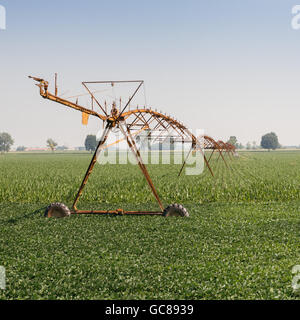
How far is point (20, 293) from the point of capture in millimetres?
5930

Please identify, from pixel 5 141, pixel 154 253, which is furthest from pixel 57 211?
pixel 5 141

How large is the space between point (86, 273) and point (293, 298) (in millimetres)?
4635

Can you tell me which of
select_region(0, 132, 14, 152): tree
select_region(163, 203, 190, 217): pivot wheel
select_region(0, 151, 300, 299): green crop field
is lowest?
select_region(0, 151, 300, 299): green crop field

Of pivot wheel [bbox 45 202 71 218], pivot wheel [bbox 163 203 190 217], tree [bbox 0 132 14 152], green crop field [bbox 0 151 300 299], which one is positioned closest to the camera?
green crop field [bbox 0 151 300 299]

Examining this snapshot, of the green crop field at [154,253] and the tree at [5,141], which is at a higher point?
the tree at [5,141]

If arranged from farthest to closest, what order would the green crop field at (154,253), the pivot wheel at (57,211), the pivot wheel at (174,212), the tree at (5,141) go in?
1. the tree at (5,141)
2. the pivot wheel at (57,211)
3. the pivot wheel at (174,212)
4. the green crop field at (154,253)

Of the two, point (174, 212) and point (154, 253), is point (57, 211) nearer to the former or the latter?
point (174, 212)

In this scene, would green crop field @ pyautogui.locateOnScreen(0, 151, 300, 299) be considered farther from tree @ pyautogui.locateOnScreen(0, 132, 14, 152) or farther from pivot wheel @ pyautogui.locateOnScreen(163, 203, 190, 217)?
tree @ pyautogui.locateOnScreen(0, 132, 14, 152)

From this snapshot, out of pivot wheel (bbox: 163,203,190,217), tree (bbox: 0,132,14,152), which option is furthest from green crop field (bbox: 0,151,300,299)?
tree (bbox: 0,132,14,152)

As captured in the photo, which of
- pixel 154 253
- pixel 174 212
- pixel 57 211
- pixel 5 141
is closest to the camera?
pixel 154 253

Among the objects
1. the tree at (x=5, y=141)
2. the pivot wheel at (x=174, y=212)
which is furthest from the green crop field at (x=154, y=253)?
the tree at (x=5, y=141)

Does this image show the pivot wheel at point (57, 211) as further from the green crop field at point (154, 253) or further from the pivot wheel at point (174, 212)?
the pivot wheel at point (174, 212)

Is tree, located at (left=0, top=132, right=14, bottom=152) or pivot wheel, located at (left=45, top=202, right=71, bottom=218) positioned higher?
tree, located at (left=0, top=132, right=14, bottom=152)

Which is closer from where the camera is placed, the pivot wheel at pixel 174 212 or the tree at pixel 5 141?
the pivot wheel at pixel 174 212
